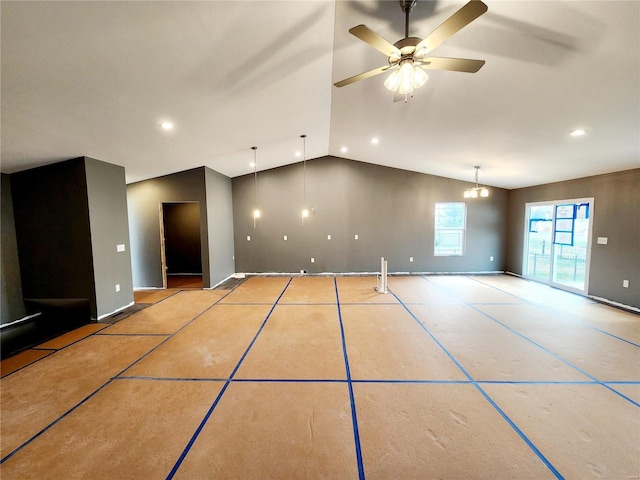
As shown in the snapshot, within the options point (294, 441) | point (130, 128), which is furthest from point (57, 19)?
point (294, 441)

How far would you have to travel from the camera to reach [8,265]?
405 cm

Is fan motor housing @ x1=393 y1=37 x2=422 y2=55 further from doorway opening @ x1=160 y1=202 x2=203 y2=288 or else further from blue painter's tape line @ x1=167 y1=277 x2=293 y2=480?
doorway opening @ x1=160 y1=202 x2=203 y2=288

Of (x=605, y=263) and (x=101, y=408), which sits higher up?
(x=605, y=263)

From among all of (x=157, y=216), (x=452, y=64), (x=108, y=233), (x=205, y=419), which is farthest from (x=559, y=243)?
(x=157, y=216)

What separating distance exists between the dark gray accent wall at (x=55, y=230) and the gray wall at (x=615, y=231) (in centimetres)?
949

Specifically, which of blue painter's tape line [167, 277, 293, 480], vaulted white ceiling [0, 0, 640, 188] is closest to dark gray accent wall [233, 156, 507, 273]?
vaulted white ceiling [0, 0, 640, 188]

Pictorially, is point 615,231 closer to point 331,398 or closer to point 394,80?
point 394,80

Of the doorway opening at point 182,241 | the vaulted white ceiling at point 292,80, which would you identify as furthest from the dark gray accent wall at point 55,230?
the doorway opening at point 182,241

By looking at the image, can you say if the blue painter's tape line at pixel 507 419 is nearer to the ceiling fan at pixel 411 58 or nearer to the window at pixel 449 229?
the ceiling fan at pixel 411 58

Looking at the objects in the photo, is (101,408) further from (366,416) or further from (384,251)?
(384,251)

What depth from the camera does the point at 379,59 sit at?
2686mm

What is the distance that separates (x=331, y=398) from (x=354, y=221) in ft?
18.1

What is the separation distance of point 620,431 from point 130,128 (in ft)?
19.6

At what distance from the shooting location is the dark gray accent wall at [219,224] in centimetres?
585
